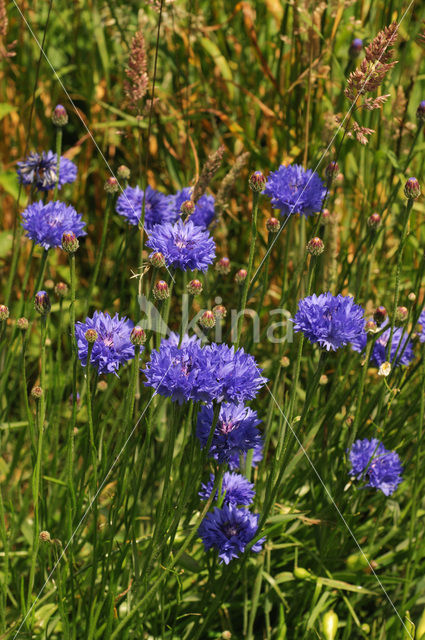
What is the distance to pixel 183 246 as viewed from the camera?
1320 mm

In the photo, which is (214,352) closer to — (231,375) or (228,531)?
(231,375)

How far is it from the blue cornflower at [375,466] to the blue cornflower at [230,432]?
1.23ft

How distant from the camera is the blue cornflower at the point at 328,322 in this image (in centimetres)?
120

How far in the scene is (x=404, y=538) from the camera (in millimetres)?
1719

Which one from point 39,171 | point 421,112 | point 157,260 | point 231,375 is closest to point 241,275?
point 157,260

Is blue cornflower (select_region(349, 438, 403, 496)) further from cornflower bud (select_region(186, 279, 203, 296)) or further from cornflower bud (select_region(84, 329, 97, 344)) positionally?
cornflower bud (select_region(84, 329, 97, 344))

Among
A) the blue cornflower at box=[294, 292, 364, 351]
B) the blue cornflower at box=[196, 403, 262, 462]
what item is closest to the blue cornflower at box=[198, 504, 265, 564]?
the blue cornflower at box=[196, 403, 262, 462]

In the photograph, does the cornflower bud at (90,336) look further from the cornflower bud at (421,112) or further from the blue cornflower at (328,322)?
the cornflower bud at (421,112)

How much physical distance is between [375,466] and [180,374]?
0.63 meters

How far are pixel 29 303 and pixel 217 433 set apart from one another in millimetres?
691

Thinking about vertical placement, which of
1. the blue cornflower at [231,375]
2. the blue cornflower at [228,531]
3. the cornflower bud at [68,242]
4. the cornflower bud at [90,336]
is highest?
the cornflower bud at [68,242]

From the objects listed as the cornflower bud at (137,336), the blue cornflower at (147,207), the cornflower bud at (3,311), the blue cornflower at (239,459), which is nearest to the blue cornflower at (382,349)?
the blue cornflower at (239,459)

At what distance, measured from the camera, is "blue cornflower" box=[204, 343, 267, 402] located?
1.10 m

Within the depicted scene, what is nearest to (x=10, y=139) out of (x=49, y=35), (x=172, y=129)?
(x=49, y=35)
